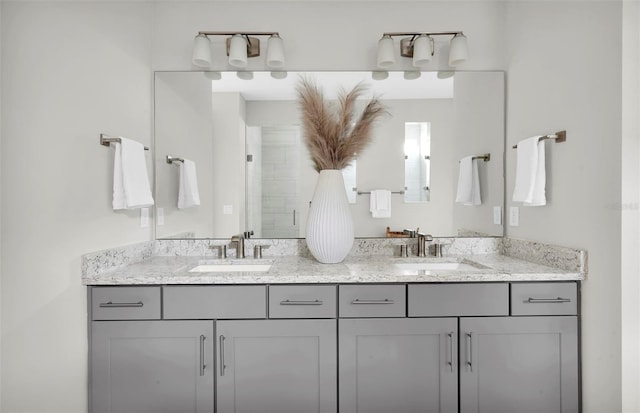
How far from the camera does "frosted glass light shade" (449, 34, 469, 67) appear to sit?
2076mm

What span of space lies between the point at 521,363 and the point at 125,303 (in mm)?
1838

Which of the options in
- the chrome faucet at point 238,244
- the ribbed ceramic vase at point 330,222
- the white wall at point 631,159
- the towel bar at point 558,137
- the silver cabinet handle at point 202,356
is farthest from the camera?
the chrome faucet at point 238,244

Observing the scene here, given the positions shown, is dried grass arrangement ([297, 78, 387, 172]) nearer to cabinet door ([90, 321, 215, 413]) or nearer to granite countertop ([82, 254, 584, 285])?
granite countertop ([82, 254, 584, 285])

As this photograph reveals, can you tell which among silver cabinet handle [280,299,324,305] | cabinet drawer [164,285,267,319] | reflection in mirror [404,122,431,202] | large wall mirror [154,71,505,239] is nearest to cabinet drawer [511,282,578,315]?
large wall mirror [154,71,505,239]

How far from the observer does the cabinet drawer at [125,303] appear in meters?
1.62

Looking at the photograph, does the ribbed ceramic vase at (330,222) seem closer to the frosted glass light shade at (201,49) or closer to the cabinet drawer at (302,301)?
the cabinet drawer at (302,301)

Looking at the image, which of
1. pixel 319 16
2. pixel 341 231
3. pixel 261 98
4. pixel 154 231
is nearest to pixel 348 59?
pixel 319 16

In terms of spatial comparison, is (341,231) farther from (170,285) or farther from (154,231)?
(154,231)

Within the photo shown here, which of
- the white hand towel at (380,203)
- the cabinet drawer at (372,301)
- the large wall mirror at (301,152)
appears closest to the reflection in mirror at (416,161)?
the large wall mirror at (301,152)

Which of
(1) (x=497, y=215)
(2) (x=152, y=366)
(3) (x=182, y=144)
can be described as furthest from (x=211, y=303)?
(1) (x=497, y=215)

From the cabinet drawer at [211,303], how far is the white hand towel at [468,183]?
4.59 ft

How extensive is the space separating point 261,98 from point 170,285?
1230mm

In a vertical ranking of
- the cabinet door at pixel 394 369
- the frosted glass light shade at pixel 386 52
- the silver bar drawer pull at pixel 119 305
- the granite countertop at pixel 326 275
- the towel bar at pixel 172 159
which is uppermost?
the frosted glass light shade at pixel 386 52

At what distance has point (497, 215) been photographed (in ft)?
7.34
